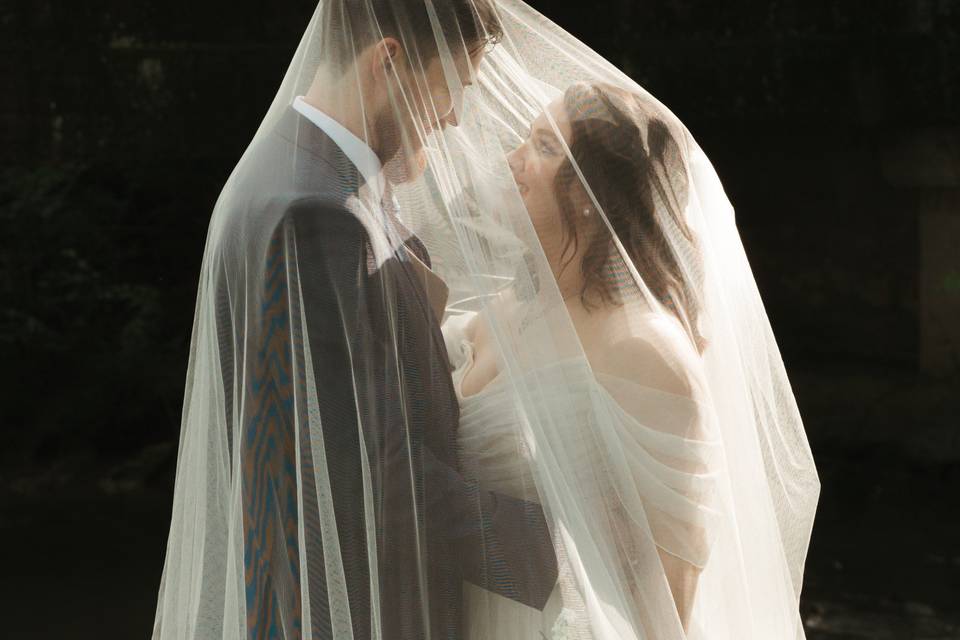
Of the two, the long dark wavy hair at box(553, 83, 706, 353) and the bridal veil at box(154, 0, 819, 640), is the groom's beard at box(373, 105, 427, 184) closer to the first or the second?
the bridal veil at box(154, 0, 819, 640)

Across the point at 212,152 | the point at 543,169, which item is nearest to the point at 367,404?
the point at 543,169

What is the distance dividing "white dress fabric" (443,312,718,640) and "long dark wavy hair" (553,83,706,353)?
19 centimetres

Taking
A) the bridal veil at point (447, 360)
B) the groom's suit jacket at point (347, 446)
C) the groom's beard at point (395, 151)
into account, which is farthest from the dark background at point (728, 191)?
the groom's beard at point (395, 151)

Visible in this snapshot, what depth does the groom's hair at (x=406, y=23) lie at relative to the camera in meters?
1.83

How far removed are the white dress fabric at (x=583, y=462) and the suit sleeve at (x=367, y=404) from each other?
9cm

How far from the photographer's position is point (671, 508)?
6.26ft

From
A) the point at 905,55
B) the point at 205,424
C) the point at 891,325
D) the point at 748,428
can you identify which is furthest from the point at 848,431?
the point at 205,424

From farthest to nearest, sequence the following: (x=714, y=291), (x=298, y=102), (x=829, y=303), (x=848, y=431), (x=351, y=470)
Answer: (x=829, y=303) < (x=848, y=431) < (x=714, y=291) < (x=298, y=102) < (x=351, y=470)

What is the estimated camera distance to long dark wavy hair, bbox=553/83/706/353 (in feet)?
6.38

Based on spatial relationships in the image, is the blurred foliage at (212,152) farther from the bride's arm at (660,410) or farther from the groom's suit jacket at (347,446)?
the groom's suit jacket at (347,446)

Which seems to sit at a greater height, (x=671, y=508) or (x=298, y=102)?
(x=298, y=102)

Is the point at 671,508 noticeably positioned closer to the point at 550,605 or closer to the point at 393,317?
the point at 550,605

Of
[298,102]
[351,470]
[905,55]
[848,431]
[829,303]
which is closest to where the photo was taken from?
[351,470]

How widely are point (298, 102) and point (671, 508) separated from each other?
34.4 inches
